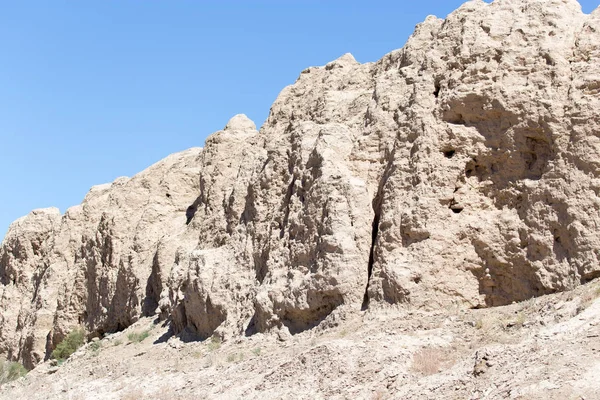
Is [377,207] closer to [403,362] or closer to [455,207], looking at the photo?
[455,207]

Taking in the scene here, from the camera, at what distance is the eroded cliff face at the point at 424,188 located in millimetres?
11477

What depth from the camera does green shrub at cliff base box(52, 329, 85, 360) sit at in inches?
847

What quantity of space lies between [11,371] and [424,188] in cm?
1569

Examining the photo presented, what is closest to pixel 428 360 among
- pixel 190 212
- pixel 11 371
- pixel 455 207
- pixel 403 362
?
pixel 403 362

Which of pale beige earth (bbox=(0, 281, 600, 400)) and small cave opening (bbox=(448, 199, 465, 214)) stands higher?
small cave opening (bbox=(448, 199, 465, 214))

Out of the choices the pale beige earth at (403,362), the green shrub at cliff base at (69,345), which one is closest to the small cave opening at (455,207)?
the pale beige earth at (403,362)

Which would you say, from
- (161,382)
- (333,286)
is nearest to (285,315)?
(333,286)

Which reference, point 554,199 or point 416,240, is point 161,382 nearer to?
point 416,240

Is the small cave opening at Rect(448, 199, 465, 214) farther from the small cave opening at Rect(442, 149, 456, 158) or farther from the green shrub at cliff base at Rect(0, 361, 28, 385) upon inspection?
the green shrub at cliff base at Rect(0, 361, 28, 385)

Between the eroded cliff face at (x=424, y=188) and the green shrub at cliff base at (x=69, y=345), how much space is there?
4.89m

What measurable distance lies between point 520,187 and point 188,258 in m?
8.16

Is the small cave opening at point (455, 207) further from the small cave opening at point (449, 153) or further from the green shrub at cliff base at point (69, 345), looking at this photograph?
the green shrub at cliff base at point (69, 345)

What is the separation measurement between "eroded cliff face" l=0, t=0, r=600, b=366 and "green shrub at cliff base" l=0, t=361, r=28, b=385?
687cm

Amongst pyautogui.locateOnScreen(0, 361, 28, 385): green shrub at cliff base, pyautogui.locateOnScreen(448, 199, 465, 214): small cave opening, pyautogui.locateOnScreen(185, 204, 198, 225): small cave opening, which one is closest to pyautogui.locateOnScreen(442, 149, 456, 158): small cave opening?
pyautogui.locateOnScreen(448, 199, 465, 214): small cave opening
